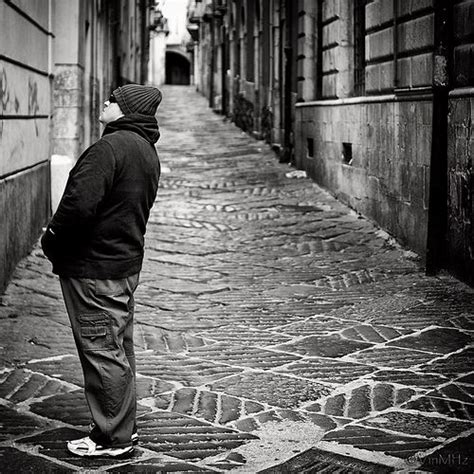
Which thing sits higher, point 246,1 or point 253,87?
point 246,1

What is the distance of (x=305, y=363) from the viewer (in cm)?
620

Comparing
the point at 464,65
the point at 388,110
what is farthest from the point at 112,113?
the point at 388,110

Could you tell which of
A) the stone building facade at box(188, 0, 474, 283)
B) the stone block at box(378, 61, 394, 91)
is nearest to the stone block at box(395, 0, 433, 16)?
the stone building facade at box(188, 0, 474, 283)

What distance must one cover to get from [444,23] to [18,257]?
13.9 feet

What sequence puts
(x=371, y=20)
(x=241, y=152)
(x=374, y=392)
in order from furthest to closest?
(x=241, y=152), (x=371, y=20), (x=374, y=392)

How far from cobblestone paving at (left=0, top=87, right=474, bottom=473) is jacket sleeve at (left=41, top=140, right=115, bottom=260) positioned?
38.2 inches

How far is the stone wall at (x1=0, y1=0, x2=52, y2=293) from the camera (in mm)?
8375

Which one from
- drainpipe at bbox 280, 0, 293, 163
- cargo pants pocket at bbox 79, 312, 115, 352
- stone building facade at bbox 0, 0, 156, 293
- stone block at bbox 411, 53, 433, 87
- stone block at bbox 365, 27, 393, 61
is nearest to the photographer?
Answer: cargo pants pocket at bbox 79, 312, 115, 352

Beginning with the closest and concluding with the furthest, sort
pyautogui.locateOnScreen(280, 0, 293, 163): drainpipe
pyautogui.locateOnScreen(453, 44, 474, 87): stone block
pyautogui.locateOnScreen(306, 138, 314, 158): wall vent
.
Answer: pyautogui.locateOnScreen(453, 44, 474, 87): stone block < pyautogui.locateOnScreen(306, 138, 314, 158): wall vent < pyautogui.locateOnScreen(280, 0, 293, 163): drainpipe

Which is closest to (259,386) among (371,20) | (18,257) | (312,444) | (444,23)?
(312,444)

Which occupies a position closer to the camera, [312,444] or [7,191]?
[312,444]

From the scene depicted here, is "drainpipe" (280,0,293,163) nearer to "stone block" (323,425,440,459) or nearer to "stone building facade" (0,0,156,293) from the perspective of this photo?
"stone building facade" (0,0,156,293)

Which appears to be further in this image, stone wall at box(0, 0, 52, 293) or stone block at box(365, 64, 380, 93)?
stone block at box(365, 64, 380, 93)

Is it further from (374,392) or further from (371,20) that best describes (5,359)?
(371,20)
